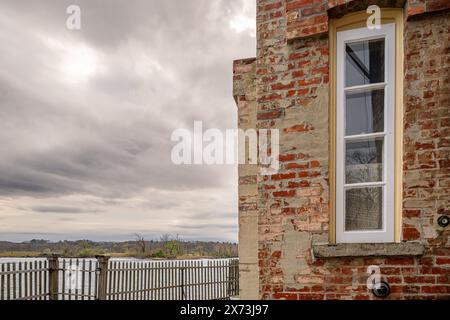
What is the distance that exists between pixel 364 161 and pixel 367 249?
802 mm

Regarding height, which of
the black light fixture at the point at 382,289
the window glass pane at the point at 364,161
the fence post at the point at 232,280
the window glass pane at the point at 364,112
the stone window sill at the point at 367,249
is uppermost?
the window glass pane at the point at 364,112

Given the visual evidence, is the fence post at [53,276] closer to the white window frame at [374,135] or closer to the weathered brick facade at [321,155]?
the weathered brick facade at [321,155]

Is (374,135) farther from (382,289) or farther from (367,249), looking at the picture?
(382,289)

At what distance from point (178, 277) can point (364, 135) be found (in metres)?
8.27

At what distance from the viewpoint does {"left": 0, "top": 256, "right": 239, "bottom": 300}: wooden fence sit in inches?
299

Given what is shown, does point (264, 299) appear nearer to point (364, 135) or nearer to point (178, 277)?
point (364, 135)

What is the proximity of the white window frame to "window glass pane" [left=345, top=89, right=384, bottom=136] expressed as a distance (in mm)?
57

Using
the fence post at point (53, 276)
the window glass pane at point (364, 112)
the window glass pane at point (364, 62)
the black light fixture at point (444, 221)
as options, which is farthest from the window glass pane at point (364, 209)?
the fence post at point (53, 276)

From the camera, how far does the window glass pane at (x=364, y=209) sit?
3.21m

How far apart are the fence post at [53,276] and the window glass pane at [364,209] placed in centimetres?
722

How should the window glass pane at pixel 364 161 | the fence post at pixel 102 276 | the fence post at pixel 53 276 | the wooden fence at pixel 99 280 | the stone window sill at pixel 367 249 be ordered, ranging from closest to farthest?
the stone window sill at pixel 367 249 → the window glass pane at pixel 364 161 → the wooden fence at pixel 99 280 → the fence post at pixel 53 276 → the fence post at pixel 102 276

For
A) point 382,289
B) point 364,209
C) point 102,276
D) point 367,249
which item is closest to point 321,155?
point 364,209

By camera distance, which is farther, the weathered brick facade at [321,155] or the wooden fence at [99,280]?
the wooden fence at [99,280]

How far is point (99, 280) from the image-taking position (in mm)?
8312
